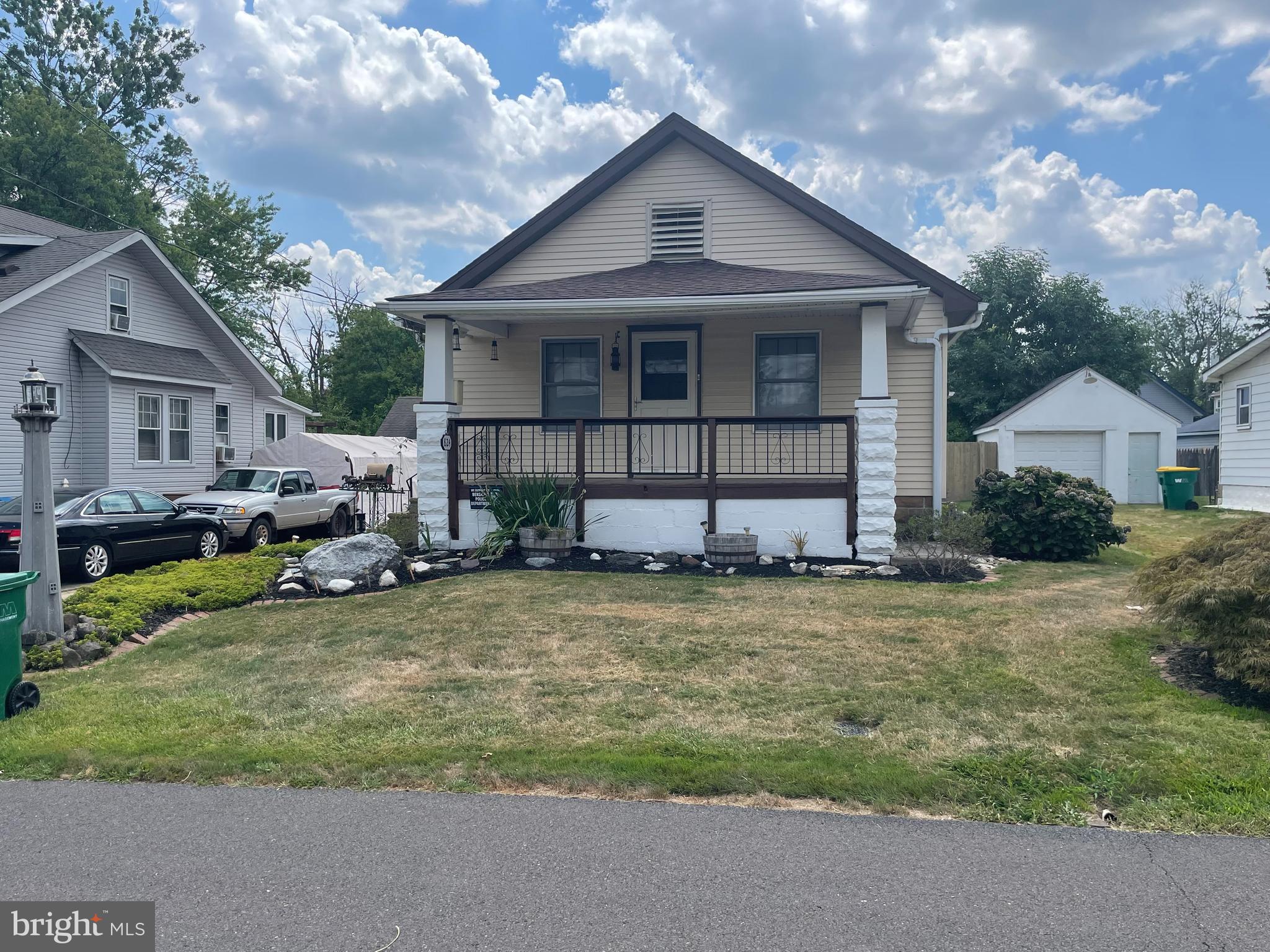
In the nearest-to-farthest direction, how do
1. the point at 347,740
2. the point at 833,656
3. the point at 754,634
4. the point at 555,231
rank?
the point at 347,740, the point at 833,656, the point at 754,634, the point at 555,231

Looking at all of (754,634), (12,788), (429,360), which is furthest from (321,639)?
(429,360)

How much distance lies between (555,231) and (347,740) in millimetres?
10729

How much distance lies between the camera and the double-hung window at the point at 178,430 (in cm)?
2009

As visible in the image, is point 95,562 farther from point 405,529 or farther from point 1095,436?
point 1095,436

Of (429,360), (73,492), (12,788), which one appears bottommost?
(12,788)

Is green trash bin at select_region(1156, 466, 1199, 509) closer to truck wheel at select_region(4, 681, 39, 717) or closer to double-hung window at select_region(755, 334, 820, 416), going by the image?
double-hung window at select_region(755, 334, 820, 416)

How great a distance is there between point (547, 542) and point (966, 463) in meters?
17.8

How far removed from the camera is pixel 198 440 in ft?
69.1

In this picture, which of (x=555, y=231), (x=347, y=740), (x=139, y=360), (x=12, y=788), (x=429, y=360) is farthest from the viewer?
(x=139, y=360)

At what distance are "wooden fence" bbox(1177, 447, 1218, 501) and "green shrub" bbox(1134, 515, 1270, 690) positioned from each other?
23.2 metres

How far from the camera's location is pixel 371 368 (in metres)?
48.2

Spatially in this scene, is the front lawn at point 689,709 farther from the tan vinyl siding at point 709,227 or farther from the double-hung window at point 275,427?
the double-hung window at point 275,427

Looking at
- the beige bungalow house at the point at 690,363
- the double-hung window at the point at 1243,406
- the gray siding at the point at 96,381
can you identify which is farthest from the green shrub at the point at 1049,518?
the gray siding at the point at 96,381

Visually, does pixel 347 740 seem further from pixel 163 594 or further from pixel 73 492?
pixel 73 492
